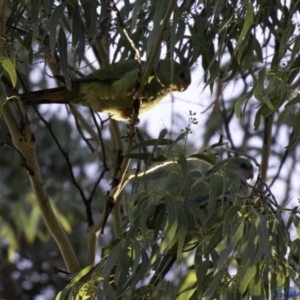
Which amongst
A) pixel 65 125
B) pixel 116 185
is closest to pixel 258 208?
pixel 116 185

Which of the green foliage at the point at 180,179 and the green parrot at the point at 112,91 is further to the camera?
the green parrot at the point at 112,91

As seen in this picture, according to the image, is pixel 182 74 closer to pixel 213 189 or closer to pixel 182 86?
pixel 182 86

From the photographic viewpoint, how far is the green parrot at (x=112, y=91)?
3764mm

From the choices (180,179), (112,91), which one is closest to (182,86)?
(112,91)

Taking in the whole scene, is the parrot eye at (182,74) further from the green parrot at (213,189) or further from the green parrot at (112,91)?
the green parrot at (213,189)

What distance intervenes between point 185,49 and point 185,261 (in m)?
1.42

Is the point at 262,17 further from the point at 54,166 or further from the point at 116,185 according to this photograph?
the point at 54,166

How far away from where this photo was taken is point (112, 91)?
383 centimetres

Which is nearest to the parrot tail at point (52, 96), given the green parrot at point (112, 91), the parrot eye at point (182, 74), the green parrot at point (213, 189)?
the green parrot at point (112, 91)

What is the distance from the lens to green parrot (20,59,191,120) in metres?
3.76

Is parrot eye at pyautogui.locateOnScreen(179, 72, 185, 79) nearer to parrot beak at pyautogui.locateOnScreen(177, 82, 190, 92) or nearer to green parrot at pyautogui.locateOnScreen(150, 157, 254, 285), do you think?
parrot beak at pyautogui.locateOnScreen(177, 82, 190, 92)

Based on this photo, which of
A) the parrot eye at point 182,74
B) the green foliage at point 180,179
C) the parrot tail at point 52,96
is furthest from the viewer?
the parrot eye at point 182,74

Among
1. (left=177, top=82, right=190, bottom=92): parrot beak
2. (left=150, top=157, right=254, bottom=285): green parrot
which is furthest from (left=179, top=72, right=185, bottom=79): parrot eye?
(left=150, top=157, right=254, bottom=285): green parrot

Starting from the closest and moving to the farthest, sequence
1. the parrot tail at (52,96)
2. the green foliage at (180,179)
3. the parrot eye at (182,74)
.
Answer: the green foliage at (180,179) < the parrot tail at (52,96) < the parrot eye at (182,74)
